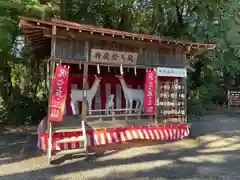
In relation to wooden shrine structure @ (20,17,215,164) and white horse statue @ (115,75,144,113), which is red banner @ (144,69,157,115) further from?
white horse statue @ (115,75,144,113)

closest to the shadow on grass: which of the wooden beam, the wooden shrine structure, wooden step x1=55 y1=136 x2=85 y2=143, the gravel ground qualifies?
the gravel ground

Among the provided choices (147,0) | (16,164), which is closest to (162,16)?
(147,0)

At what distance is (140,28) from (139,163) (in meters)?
13.6

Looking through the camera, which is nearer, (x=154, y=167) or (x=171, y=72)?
(x=154, y=167)

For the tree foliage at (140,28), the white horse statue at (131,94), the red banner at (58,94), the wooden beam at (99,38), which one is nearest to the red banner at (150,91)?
the wooden beam at (99,38)

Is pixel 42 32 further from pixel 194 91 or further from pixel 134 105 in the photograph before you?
pixel 194 91

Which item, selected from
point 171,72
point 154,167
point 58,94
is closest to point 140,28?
point 171,72

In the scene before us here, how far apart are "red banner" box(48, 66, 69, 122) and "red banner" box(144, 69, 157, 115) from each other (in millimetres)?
2960

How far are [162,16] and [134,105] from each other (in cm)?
799

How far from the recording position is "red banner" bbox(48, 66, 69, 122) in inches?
312

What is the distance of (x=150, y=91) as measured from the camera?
382 inches

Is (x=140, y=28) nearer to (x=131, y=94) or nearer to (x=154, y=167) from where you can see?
(x=131, y=94)

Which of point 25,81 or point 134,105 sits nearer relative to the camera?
point 134,105

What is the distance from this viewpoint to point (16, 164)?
752 cm
